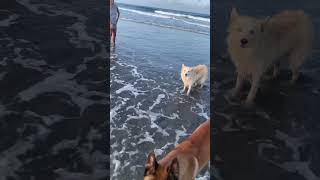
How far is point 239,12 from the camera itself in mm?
1100

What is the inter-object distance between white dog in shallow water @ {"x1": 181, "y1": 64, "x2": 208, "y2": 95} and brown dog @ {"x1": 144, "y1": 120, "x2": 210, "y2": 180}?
0.17 m

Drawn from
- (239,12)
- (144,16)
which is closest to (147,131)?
(239,12)

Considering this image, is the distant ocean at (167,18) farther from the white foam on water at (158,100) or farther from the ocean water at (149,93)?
the white foam on water at (158,100)

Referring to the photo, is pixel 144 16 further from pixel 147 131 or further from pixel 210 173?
pixel 210 173

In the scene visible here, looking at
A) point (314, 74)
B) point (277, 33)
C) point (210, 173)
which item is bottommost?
point (210, 173)

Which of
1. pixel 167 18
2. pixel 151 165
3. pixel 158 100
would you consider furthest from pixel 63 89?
pixel 167 18

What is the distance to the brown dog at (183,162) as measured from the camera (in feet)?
3.51

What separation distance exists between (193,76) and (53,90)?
0.39 m

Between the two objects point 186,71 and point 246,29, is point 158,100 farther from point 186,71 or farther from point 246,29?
point 246,29

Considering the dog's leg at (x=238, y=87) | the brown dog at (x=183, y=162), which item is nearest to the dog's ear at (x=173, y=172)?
the brown dog at (x=183, y=162)

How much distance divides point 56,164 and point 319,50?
71 centimetres

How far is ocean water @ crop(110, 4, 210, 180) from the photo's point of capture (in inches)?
48.2

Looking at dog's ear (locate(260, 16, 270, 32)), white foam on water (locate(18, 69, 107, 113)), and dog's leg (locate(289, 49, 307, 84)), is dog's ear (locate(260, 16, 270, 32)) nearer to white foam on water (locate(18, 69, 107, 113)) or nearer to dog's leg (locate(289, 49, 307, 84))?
dog's leg (locate(289, 49, 307, 84))

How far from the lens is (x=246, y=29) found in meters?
1.08
